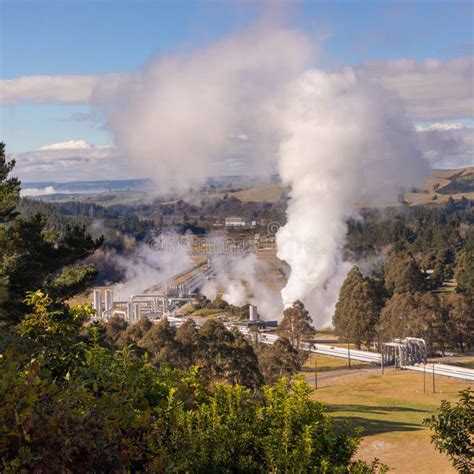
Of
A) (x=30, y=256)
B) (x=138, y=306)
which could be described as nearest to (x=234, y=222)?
(x=138, y=306)

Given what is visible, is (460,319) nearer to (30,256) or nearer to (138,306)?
(138,306)

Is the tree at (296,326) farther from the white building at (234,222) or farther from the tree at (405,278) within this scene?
the white building at (234,222)

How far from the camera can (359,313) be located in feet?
230

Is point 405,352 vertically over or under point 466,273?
under

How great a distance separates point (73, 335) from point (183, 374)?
2296 millimetres

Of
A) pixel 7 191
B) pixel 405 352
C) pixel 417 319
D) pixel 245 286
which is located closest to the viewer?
pixel 7 191

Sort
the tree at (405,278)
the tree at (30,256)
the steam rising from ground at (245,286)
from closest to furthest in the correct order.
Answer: the tree at (30,256), the tree at (405,278), the steam rising from ground at (245,286)

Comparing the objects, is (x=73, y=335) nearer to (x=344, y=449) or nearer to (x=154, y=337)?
(x=344, y=449)

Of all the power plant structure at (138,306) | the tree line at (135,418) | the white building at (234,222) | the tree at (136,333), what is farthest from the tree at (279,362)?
the white building at (234,222)

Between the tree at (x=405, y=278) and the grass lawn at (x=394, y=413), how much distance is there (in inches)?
1229

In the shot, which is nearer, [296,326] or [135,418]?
[135,418]

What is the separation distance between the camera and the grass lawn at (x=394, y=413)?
27.4 meters

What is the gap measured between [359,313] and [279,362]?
1004 inches

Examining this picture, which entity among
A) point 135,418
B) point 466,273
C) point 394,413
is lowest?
point 394,413
